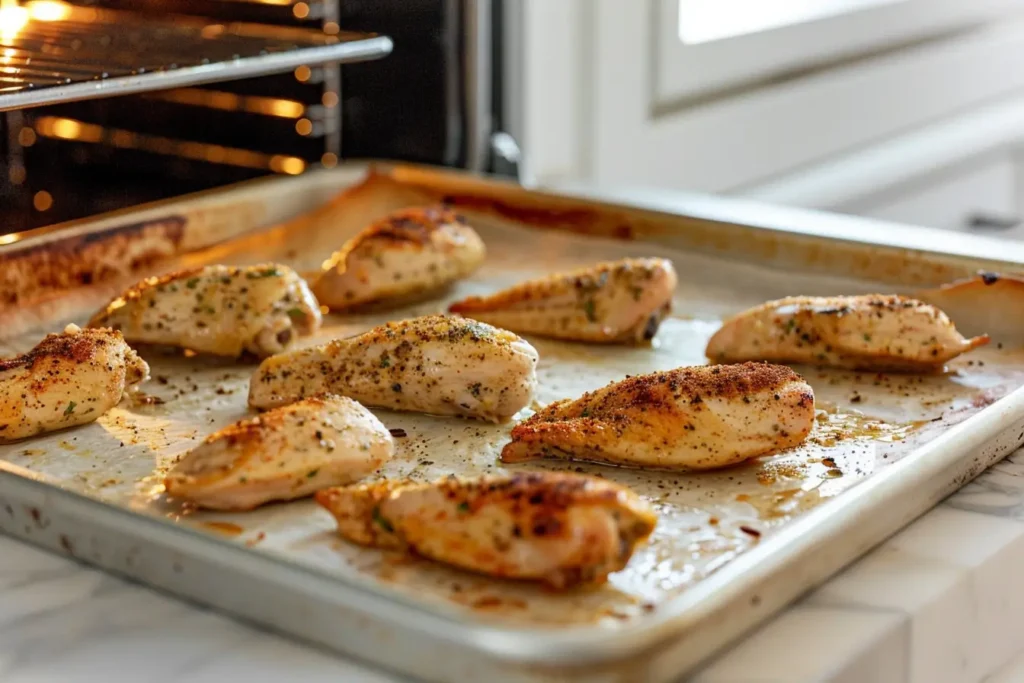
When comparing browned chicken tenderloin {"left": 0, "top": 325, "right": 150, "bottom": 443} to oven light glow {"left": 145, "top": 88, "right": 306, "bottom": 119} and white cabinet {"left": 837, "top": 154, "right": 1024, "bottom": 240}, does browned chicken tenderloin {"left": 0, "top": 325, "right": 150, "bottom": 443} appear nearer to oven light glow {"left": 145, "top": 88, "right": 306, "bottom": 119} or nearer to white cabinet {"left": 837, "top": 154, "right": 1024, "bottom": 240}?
oven light glow {"left": 145, "top": 88, "right": 306, "bottom": 119}

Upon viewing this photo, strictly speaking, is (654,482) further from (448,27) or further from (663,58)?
(663,58)

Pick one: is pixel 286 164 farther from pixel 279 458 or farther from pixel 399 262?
pixel 279 458

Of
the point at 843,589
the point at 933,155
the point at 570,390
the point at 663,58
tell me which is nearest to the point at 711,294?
the point at 570,390

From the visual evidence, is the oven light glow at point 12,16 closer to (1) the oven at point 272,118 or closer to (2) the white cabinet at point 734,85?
(1) the oven at point 272,118

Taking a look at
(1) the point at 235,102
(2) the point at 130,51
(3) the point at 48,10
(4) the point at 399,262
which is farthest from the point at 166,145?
(4) the point at 399,262

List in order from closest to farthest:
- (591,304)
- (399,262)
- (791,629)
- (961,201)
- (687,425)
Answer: (791,629) → (687,425) → (591,304) → (399,262) → (961,201)

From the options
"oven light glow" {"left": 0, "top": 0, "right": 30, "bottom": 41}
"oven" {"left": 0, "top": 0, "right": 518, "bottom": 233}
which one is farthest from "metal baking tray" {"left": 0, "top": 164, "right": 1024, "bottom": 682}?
"oven light glow" {"left": 0, "top": 0, "right": 30, "bottom": 41}
